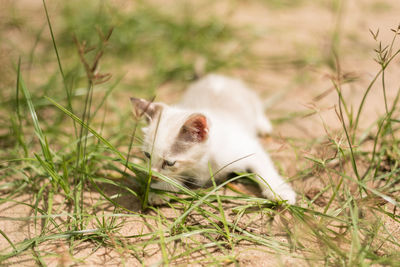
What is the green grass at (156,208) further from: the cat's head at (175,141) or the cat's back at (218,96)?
the cat's back at (218,96)

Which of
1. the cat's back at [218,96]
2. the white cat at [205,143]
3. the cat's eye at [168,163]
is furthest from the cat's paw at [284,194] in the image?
the cat's back at [218,96]

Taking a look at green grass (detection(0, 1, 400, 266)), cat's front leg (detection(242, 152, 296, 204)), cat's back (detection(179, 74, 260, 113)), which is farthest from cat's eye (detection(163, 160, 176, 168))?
cat's back (detection(179, 74, 260, 113))

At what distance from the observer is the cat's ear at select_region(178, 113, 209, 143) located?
1.62m

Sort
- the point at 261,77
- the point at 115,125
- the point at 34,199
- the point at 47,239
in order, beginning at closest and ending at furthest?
the point at 47,239 → the point at 34,199 → the point at 115,125 → the point at 261,77

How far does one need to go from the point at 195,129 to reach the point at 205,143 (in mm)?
136

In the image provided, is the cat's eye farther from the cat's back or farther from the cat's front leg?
the cat's back

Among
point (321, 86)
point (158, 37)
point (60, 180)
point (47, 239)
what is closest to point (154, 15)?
point (158, 37)

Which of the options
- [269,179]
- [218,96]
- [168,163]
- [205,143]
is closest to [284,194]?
[269,179]

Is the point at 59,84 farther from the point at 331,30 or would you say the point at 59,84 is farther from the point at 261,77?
the point at 331,30

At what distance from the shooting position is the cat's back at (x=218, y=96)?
237 cm

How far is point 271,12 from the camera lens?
3.85 metres

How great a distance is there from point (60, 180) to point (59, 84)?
1.23m

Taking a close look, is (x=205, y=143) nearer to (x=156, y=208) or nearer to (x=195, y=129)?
(x=195, y=129)

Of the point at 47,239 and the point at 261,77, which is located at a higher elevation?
the point at 261,77
